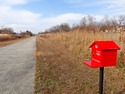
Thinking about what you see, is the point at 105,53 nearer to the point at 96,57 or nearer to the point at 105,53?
the point at 105,53

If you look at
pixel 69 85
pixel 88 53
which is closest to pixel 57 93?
pixel 69 85

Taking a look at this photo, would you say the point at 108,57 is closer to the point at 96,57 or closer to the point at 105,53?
the point at 105,53

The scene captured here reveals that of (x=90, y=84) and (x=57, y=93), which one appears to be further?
(x=90, y=84)

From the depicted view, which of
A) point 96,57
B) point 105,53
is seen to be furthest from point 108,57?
point 96,57

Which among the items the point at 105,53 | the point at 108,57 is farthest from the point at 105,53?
the point at 108,57

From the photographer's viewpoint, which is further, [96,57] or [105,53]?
[96,57]

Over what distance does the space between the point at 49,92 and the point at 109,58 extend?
5.66ft

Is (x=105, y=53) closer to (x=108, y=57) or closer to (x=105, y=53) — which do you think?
(x=105, y=53)

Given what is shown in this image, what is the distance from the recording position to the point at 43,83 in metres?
3.18

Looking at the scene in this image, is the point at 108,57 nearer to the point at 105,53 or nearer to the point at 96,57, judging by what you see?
the point at 105,53

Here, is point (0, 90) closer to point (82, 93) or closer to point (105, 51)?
point (82, 93)

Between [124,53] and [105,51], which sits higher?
[105,51]

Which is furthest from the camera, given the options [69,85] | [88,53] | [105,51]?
[88,53]

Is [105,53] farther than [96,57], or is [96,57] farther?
[96,57]
